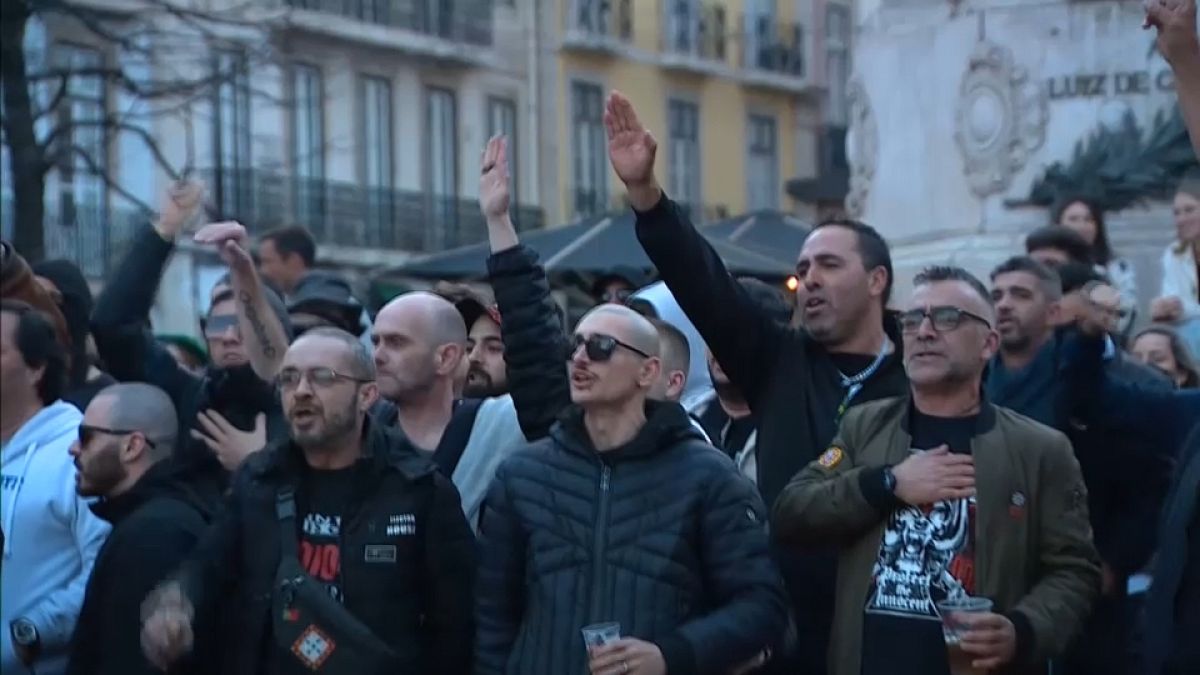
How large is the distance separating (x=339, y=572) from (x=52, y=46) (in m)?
25.8

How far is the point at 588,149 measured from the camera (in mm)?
46062

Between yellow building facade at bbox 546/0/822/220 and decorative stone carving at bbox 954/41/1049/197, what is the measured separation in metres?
29.9

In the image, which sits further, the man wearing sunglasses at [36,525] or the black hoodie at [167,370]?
the black hoodie at [167,370]

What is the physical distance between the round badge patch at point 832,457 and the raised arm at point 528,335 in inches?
39.5

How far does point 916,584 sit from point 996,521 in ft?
0.89

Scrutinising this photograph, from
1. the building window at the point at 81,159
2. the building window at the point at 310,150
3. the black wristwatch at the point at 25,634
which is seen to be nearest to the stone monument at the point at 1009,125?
the black wristwatch at the point at 25,634

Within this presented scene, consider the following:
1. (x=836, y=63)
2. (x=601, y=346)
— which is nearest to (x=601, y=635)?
(x=601, y=346)

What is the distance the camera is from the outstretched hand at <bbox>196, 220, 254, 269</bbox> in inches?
358

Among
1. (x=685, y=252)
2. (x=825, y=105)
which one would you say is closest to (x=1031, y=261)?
(x=685, y=252)

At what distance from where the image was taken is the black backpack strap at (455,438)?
26.4 ft

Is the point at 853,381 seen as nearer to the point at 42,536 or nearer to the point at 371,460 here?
the point at 371,460

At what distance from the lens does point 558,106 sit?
45406mm

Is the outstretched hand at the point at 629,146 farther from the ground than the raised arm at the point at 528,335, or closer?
farther from the ground

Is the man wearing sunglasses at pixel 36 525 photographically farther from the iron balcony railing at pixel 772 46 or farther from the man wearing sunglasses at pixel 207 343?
the iron balcony railing at pixel 772 46
